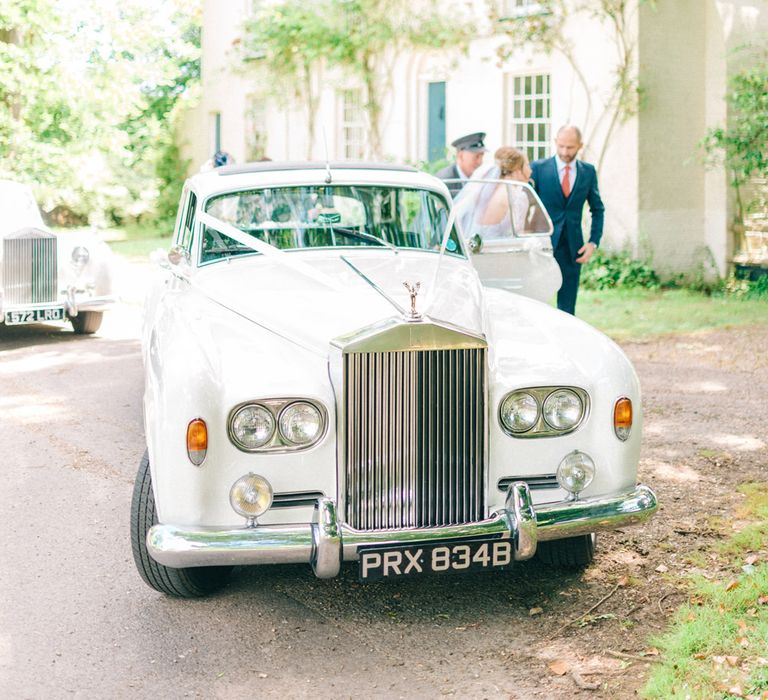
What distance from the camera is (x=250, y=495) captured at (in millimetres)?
3975

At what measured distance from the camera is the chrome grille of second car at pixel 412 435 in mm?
4000

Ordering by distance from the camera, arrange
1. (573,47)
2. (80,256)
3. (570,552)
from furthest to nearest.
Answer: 1. (573,47)
2. (80,256)
3. (570,552)

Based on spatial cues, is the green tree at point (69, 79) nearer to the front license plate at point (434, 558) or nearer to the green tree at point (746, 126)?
the green tree at point (746, 126)

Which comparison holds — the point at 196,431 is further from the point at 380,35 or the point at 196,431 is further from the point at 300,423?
the point at 380,35

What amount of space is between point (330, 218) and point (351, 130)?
48.5ft

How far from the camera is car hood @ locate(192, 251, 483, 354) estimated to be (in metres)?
4.41

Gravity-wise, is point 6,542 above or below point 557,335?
below

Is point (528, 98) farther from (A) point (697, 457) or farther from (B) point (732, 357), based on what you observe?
(A) point (697, 457)

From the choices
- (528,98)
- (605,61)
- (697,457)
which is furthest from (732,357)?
(528,98)

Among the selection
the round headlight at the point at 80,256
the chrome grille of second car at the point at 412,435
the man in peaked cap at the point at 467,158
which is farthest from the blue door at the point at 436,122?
the chrome grille of second car at the point at 412,435

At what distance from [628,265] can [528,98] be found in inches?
130

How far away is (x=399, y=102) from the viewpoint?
18.2 m

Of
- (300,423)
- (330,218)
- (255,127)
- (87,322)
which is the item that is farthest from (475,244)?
(255,127)

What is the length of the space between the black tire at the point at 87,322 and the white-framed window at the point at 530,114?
737 centimetres
